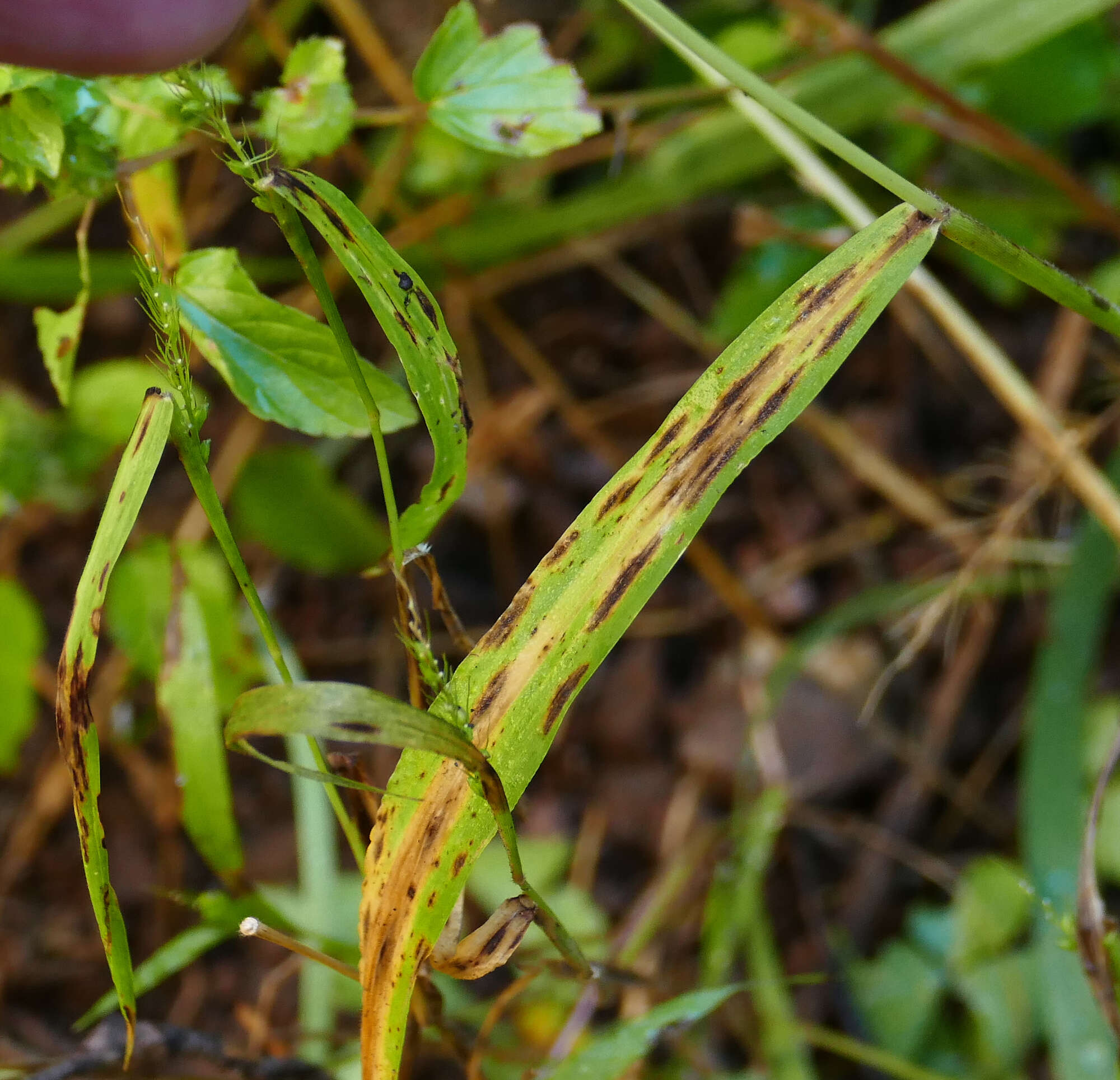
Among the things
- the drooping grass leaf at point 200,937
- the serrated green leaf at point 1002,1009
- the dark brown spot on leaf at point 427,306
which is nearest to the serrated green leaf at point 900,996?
the serrated green leaf at point 1002,1009

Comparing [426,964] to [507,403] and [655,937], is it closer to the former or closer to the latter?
[655,937]

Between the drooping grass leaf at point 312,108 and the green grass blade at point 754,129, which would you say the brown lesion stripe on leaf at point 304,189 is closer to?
the drooping grass leaf at point 312,108

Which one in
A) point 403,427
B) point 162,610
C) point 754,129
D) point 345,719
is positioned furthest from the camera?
point 754,129

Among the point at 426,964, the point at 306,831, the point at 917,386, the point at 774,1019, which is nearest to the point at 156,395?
the point at 426,964

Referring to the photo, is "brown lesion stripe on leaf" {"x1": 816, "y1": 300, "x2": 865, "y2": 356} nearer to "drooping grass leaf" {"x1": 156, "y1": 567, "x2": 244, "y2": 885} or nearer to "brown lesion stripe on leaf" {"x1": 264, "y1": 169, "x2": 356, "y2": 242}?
"brown lesion stripe on leaf" {"x1": 264, "y1": 169, "x2": 356, "y2": 242}

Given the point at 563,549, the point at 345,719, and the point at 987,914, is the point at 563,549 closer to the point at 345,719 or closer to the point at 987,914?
the point at 345,719

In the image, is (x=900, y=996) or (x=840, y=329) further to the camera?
(x=900, y=996)

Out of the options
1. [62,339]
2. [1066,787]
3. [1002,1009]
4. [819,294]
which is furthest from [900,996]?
[62,339]
